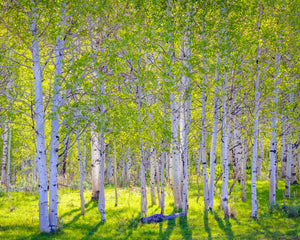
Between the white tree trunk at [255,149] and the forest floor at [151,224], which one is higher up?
the white tree trunk at [255,149]

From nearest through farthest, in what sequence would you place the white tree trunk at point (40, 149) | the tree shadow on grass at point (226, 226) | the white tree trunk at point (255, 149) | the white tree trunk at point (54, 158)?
1. the tree shadow on grass at point (226, 226)
2. the white tree trunk at point (40, 149)
3. the white tree trunk at point (54, 158)
4. the white tree trunk at point (255, 149)

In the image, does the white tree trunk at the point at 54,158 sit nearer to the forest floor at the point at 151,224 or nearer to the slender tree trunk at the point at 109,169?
the forest floor at the point at 151,224

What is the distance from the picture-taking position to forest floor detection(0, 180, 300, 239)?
941 cm

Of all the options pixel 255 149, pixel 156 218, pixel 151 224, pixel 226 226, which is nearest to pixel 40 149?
pixel 151 224

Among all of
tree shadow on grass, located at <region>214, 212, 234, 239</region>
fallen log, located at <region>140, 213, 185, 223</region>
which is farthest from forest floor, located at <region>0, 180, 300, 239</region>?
fallen log, located at <region>140, 213, 185, 223</region>

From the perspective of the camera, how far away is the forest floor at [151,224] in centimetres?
941

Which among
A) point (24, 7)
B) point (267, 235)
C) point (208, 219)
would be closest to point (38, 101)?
point (24, 7)

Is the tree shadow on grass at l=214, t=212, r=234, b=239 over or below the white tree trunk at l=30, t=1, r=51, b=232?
below

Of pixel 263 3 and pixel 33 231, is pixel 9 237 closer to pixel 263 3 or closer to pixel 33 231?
pixel 33 231

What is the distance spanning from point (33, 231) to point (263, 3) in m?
12.9

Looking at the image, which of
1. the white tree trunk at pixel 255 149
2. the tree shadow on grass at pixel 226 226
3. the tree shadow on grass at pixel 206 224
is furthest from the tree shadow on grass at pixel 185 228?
the white tree trunk at pixel 255 149

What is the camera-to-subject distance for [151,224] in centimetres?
1116

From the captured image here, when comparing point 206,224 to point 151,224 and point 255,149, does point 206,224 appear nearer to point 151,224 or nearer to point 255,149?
point 151,224

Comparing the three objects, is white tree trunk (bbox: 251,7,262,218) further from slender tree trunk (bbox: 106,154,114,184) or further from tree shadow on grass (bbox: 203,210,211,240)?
slender tree trunk (bbox: 106,154,114,184)
